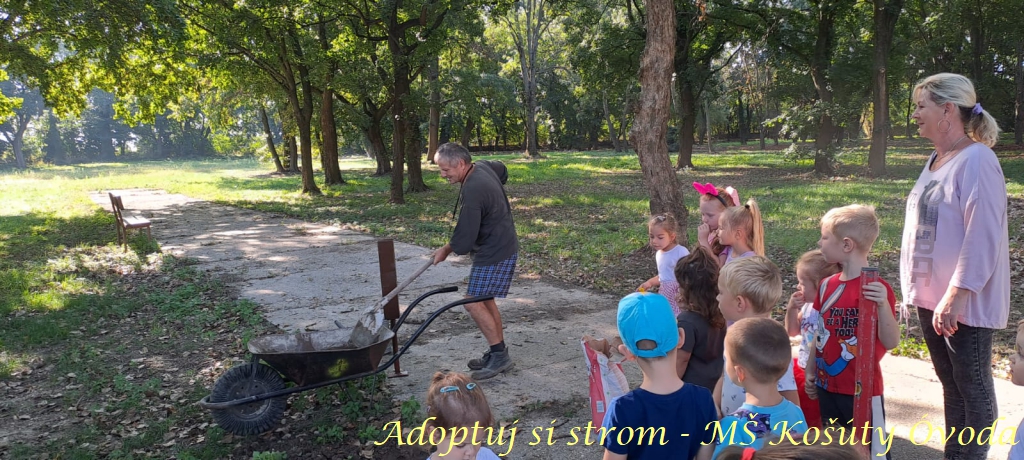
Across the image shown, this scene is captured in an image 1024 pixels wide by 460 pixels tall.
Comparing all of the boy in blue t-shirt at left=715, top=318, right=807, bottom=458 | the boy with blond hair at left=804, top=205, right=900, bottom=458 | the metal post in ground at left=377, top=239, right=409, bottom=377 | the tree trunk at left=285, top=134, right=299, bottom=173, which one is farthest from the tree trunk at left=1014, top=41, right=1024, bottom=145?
the tree trunk at left=285, top=134, right=299, bottom=173

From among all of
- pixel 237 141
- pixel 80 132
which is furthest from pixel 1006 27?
pixel 80 132

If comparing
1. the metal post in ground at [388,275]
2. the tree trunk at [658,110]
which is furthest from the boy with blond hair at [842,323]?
the tree trunk at [658,110]

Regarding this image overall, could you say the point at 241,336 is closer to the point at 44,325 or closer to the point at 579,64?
the point at 44,325

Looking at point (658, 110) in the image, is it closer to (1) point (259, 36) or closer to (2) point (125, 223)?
(2) point (125, 223)

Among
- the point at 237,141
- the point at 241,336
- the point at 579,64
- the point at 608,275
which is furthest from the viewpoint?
the point at 237,141

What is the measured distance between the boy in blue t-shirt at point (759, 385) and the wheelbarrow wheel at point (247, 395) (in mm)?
2807

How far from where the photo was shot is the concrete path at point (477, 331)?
385 cm

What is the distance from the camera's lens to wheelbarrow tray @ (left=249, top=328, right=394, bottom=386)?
148 inches

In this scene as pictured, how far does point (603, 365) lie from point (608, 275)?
513cm

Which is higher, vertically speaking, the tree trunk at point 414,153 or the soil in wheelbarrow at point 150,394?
the tree trunk at point 414,153

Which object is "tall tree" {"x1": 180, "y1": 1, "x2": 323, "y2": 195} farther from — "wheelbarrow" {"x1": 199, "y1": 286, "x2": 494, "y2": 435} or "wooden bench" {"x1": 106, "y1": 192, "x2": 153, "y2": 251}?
"wheelbarrow" {"x1": 199, "y1": 286, "x2": 494, "y2": 435}

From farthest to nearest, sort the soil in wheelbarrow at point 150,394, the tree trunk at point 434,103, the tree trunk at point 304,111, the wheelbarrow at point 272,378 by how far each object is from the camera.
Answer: the tree trunk at point 304,111 < the tree trunk at point 434,103 < the soil in wheelbarrow at point 150,394 < the wheelbarrow at point 272,378

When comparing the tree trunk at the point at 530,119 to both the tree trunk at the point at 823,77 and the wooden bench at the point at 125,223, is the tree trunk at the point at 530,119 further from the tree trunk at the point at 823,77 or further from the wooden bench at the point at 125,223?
the wooden bench at the point at 125,223

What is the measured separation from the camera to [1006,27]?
2586 centimetres
